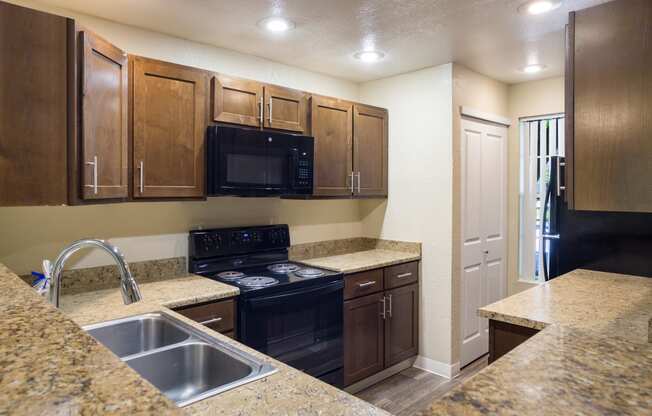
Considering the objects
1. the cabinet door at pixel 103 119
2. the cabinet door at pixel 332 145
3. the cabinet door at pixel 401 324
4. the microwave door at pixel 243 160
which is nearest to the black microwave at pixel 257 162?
the microwave door at pixel 243 160

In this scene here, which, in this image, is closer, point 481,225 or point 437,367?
point 437,367

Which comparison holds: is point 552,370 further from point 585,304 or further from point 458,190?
point 458,190

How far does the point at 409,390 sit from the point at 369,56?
234 centimetres

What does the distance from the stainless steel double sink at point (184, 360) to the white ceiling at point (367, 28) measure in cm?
156

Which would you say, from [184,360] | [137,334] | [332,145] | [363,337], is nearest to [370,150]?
[332,145]

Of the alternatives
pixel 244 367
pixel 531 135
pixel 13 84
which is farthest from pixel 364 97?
pixel 244 367

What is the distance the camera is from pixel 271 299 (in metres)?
2.38

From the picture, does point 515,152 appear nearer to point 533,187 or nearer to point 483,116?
point 533,187

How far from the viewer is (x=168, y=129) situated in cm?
233

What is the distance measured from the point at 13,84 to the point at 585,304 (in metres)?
2.38

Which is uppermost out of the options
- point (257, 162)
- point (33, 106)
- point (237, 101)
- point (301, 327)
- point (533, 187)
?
point (237, 101)

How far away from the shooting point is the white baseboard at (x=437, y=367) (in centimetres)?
323

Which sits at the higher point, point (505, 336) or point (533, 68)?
point (533, 68)

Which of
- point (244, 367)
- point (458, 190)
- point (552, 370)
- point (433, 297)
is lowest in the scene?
point (433, 297)
